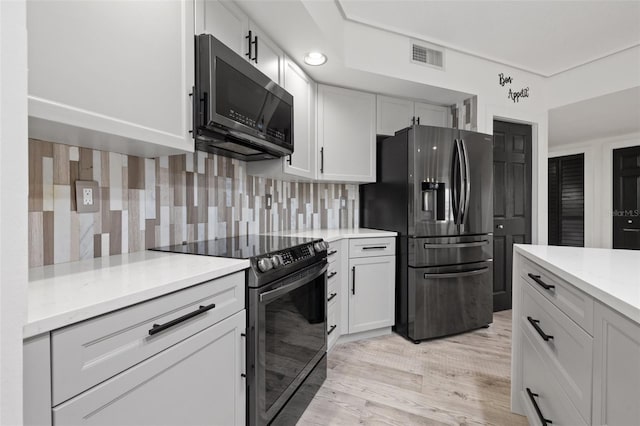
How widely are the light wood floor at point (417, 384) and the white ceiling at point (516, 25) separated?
2.68 metres

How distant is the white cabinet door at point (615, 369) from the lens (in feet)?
2.13

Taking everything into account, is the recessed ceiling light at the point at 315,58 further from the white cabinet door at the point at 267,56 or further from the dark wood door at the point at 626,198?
the dark wood door at the point at 626,198

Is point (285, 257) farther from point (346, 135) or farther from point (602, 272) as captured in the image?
point (346, 135)

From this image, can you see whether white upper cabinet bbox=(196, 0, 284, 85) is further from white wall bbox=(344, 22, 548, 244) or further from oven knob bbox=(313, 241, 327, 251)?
oven knob bbox=(313, 241, 327, 251)

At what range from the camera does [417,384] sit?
1.92 metres

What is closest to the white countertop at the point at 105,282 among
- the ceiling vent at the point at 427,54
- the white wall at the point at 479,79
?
the white wall at the point at 479,79

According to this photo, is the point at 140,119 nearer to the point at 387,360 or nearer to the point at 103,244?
the point at 103,244

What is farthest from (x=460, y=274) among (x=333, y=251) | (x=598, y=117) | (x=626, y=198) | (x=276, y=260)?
(x=626, y=198)

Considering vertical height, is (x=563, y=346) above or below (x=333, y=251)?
below

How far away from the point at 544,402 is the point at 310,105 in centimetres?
234

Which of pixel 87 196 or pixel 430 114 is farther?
pixel 430 114

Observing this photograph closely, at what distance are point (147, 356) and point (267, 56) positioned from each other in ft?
5.88

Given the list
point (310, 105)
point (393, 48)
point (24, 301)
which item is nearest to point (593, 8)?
point (393, 48)

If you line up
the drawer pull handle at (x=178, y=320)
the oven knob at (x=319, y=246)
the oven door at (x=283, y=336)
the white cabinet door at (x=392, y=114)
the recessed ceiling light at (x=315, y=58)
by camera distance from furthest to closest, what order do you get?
the white cabinet door at (x=392, y=114)
the recessed ceiling light at (x=315, y=58)
the oven knob at (x=319, y=246)
the oven door at (x=283, y=336)
the drawer pull handle at (x=178, y=320)
